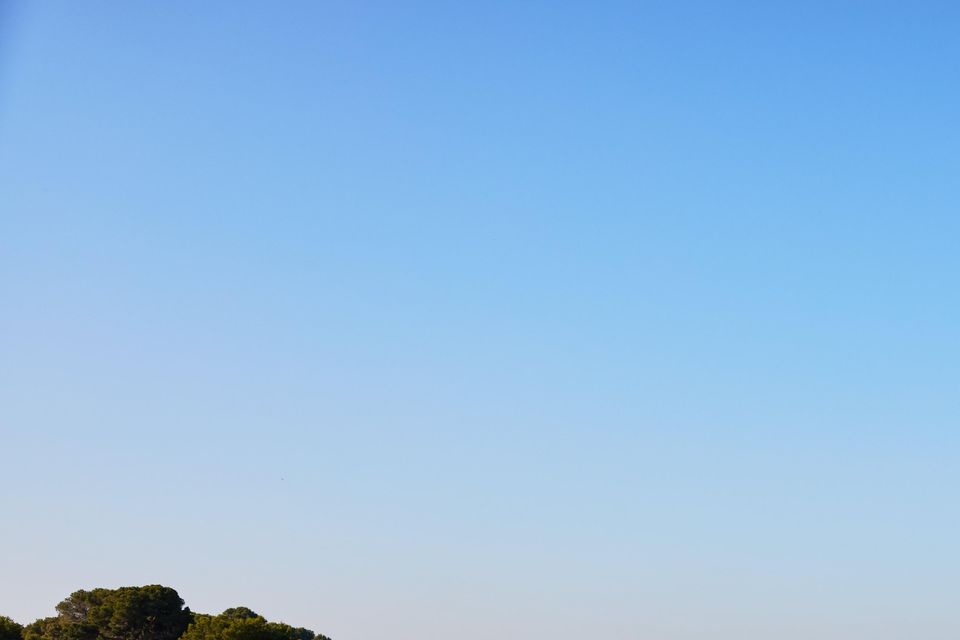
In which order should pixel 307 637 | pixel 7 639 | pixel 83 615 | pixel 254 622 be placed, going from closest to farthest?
1. pixel 254 622
2. pixel 7 639
3. pixel 83 615
4. pixel 307 637

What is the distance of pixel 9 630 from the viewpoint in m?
119

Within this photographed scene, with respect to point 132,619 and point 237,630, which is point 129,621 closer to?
point 132,619

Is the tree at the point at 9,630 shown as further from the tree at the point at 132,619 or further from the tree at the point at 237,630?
the tree at the point at 237,630

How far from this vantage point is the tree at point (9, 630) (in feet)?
382

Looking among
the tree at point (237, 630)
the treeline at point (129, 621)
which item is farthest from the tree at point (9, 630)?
the tree at point (237, 630)

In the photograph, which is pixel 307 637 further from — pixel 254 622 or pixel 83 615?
pixel 254 622

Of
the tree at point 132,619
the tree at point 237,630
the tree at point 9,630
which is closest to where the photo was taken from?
the tree at point 237,630

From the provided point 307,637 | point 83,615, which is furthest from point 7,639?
point 307,637

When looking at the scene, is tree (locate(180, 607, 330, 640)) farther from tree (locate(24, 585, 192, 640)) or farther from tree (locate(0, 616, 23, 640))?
tree (locate(0, 616, 23, 640))

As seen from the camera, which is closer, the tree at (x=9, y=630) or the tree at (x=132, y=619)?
the tree at (x=9, y=630)

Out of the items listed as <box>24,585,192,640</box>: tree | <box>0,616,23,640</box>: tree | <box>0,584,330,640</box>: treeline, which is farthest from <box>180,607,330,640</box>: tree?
<box>0,616,23,640</box>: tree

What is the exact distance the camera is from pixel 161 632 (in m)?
123

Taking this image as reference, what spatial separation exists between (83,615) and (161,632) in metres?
16.4

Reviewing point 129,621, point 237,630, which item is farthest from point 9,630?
point 237,630
